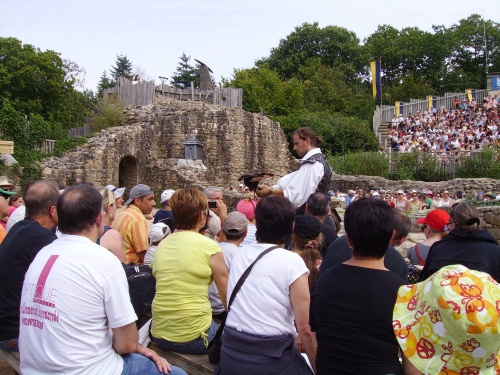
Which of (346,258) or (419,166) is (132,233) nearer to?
(346,258)

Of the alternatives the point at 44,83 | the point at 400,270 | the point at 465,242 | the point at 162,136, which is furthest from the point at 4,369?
the point at 44,83

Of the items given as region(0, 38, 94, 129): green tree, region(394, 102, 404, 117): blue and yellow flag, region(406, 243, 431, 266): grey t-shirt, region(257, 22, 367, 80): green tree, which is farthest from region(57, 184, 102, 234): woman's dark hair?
region(257, 22, 367, 80): green tree

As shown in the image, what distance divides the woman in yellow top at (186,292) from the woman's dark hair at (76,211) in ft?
2.79

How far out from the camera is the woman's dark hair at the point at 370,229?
2.70m

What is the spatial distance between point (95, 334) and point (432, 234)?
336 centimetres

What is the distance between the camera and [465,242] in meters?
3.92

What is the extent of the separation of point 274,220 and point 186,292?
3.09 feet

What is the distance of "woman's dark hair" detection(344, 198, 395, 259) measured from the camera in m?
2.70

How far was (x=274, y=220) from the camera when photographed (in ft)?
10.8

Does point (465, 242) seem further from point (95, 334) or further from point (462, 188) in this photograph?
point (462, 188)

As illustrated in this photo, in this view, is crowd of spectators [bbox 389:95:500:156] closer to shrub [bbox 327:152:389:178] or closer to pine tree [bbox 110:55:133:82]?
shrub [bbox 327:152:389:178]

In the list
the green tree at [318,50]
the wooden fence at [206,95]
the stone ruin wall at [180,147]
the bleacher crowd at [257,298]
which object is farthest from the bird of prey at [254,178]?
the green tree at [318,50]

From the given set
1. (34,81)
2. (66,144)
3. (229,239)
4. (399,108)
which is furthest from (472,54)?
(229,239)

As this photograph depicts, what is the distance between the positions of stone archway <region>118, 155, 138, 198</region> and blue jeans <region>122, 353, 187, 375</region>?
20.5 m
